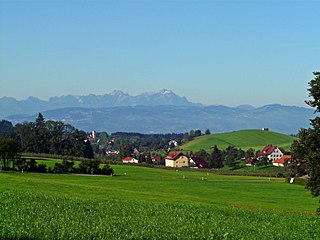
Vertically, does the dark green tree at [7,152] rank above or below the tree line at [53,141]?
below

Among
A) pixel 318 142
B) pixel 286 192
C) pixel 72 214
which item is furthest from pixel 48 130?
pixel 72 214

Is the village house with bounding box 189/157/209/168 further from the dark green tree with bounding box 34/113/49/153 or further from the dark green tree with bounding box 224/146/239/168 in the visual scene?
the dark green tree with bounding box 34/113/49/153

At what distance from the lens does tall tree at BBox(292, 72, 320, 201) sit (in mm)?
40500

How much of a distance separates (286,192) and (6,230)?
213ft

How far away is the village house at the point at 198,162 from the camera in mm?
187000

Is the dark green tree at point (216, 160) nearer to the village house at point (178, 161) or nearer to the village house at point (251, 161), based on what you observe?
the village house at point (251, 161)

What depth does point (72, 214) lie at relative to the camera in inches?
A: 1048

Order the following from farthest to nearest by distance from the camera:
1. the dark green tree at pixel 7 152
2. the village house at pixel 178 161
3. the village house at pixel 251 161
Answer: the village house at pixel 178 161 → the village house at pixel 251 161 → the dark green tree at pixel 7 152

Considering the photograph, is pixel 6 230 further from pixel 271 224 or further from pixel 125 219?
pixel 271 224

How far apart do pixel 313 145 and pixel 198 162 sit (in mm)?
147831

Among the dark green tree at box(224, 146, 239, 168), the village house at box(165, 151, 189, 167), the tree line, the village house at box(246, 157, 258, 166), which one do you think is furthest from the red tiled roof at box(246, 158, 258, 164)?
Result: the tree line

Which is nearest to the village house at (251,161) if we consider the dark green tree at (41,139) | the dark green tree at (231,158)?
the dark green tree at (231,158)

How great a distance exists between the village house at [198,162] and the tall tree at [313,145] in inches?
5708

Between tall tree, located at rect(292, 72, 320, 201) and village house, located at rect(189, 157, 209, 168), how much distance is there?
5708 inches
